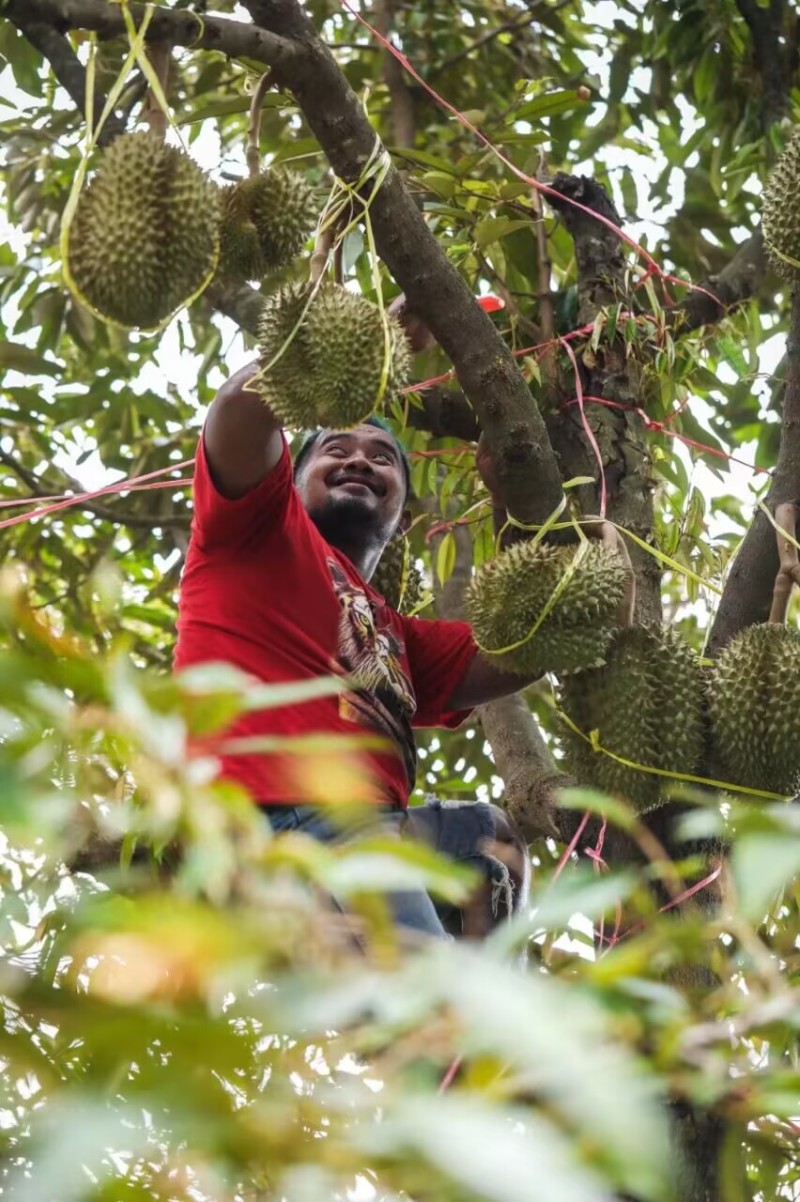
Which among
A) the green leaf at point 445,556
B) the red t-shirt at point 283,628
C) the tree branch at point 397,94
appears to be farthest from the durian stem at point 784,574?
the tree branch at point 397,94

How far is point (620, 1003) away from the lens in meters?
0.61

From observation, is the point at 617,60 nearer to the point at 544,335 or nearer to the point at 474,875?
the point at 544,335

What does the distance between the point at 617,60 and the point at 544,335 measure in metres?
1.50

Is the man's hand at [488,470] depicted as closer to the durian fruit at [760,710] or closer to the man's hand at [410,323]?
the man's hand at [410,323]

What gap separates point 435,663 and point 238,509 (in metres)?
0.57

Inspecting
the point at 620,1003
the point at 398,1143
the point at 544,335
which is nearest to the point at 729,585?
the point at 544,335

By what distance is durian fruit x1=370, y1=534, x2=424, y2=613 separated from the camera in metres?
2.56

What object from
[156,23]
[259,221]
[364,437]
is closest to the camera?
[156,23]

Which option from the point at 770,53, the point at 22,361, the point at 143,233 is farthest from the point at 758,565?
the point at 770,53

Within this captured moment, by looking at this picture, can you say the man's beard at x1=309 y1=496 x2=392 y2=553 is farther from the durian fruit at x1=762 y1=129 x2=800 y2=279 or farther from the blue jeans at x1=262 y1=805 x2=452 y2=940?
the durian fruit at x1=762 y1=129 x2=800 y2=279

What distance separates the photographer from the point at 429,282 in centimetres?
197

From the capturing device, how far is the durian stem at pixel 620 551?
1.92 m

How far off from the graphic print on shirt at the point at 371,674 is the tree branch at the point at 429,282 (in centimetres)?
29

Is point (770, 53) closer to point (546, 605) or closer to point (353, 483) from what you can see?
point (353, 483)
